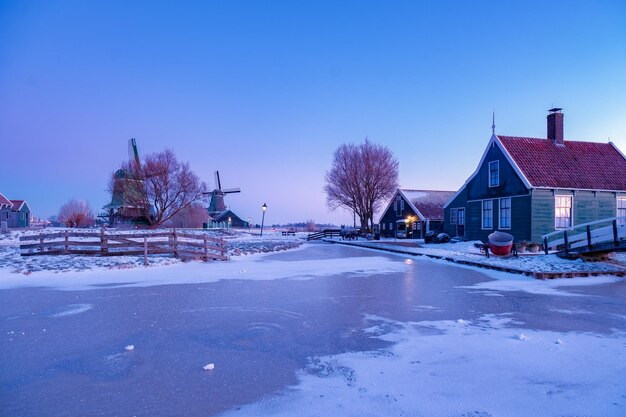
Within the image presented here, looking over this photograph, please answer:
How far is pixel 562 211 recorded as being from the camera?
23406 millimetres

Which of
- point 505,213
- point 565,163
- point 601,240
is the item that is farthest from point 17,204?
point 601,240

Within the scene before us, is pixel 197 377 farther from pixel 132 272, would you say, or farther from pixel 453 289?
pixel 132 272

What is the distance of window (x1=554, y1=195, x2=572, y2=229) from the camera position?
23.2m

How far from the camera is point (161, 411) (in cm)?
389

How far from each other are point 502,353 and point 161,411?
4405 mm

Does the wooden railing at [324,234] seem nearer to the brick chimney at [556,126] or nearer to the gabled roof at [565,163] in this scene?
the gabled roof at [565,163]

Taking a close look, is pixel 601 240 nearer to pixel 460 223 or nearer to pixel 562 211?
pixel 562 211

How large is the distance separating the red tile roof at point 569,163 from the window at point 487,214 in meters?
3.55

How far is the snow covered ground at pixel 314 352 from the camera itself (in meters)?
4.07

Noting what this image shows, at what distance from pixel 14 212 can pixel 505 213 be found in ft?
222

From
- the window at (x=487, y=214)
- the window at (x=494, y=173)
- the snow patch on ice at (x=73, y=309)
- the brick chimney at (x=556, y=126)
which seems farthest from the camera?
the brick chimney at (x=556, y=126)

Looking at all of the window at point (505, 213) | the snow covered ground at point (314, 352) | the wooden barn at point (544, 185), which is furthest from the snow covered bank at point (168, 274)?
the window at point (505, 213)

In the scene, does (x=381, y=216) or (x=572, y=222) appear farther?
(x=381, y=216)

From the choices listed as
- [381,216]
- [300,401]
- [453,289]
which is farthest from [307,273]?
[381,216]
